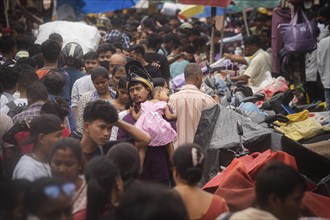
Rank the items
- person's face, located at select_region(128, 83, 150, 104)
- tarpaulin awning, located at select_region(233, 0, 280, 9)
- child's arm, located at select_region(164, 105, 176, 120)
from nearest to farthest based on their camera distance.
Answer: person's face, located at select_region(128, 83, 150, 104)
child's arm, located at select_region(164, 105, 176, 120)
tarpaulin awning, located at select_region(233, 0, 280, 9)

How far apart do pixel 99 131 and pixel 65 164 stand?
80cm

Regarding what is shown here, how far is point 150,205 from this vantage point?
3365 mm

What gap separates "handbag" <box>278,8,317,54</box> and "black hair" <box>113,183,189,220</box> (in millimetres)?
9079

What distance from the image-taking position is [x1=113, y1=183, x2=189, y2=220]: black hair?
3340 millimetres

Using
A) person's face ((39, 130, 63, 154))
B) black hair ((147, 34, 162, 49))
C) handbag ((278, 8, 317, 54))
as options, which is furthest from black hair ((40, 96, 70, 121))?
handbag ((278, 8, 317, 54))

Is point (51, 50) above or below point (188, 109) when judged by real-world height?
above

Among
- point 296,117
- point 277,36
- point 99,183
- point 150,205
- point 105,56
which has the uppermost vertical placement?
point 150,205

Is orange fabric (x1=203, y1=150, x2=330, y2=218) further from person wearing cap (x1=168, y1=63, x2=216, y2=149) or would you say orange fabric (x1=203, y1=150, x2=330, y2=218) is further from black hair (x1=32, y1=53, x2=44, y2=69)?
black hair (x1=32, y1=53, x2=44, y2=69)

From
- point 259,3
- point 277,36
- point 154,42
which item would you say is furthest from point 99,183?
point 259,3

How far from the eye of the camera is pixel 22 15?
2098 cm

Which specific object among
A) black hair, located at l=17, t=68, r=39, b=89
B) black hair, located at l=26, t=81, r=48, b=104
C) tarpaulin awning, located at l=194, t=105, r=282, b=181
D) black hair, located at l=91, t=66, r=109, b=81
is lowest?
tarpaulin awning, located at l=194, t=105, r=282, b=181

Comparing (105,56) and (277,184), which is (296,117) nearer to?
(105,56)

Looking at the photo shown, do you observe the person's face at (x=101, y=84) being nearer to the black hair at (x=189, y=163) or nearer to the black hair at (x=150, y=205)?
the black hair at (x=189, y=163)

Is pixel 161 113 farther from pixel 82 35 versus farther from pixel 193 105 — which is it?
pixel 82 35
